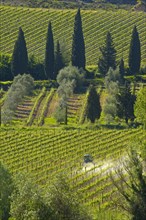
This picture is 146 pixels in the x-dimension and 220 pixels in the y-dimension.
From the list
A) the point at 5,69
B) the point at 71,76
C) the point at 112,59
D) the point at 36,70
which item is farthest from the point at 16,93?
the point at 112,59

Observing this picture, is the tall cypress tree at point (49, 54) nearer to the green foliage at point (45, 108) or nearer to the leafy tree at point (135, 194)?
the green foliage at point (45, 108)

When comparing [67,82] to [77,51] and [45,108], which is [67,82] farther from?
[77,51]

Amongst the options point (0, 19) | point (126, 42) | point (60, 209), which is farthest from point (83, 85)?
point (60, 209)

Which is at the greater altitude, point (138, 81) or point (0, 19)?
point (0, 19)

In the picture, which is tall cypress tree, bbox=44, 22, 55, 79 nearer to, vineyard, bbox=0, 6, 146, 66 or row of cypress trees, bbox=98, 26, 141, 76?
row of cypress trees, bbox=98, 26, 141, 76

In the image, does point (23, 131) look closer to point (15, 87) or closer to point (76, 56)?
point (15, 87)
